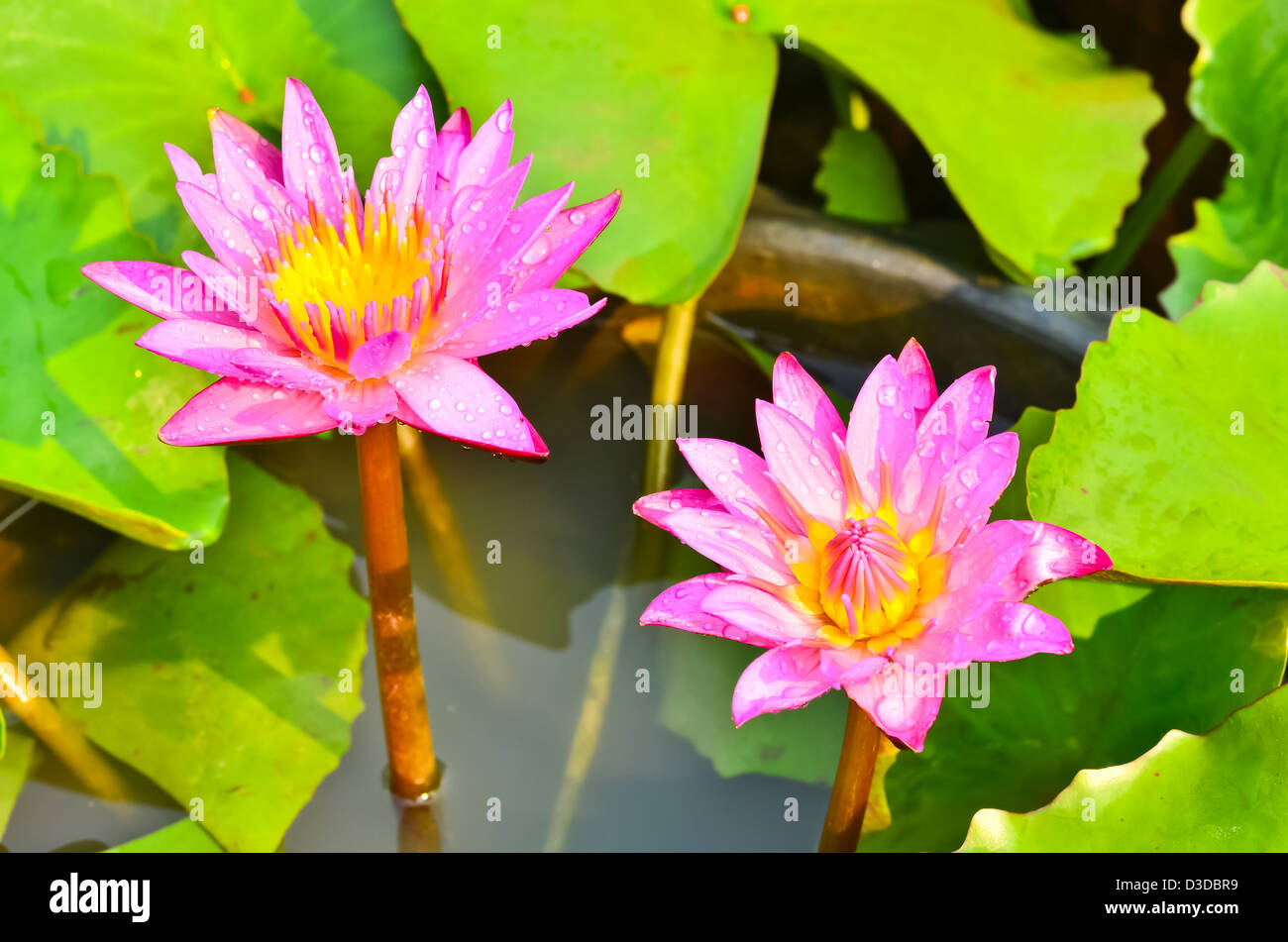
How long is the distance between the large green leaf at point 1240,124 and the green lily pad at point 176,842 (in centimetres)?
140

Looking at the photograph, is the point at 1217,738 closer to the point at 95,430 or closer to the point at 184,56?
the point at 95,430

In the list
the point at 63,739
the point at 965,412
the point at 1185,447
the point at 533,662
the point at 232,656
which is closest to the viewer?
the point at 965,412

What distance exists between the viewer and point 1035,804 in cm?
112

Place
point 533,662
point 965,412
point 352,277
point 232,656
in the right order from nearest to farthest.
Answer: point 965,412 → point 352,277 → point 232,656 → point 533,662

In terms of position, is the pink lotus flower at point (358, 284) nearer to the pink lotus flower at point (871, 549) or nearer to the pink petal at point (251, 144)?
the pink petal at point (251, 144)

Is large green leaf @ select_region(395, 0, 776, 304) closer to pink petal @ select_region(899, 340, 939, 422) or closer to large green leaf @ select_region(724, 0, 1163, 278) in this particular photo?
large green leaf @ select_region(724, 0, 1163, 278)

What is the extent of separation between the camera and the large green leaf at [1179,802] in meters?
0.95

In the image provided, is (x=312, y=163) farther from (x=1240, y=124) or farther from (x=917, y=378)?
(x=1240, y=124)

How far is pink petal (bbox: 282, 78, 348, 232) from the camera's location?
0.99m

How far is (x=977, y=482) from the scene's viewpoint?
2.73 feet

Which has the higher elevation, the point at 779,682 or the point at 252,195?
the point at 252,195

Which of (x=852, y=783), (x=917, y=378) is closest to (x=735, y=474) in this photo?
(x=917, y=378)

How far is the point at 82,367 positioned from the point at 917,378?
90cm

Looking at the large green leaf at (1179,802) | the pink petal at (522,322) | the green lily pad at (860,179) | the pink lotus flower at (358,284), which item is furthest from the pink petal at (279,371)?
the green lily pad at (860,179)
